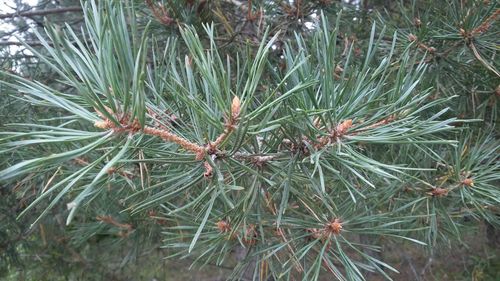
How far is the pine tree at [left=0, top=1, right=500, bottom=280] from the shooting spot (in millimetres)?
426

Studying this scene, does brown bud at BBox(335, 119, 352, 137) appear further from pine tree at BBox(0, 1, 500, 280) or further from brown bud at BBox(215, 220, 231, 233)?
brown bud at BBox(215, 220, 231, 233)

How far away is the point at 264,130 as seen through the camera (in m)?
0.47

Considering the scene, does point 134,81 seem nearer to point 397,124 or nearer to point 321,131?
point 321,131

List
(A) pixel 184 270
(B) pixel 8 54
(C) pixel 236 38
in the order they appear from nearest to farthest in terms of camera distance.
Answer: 1. (C) pixel 236 38
2. (B) pixel 8 54
3. (A) pixel 184 270

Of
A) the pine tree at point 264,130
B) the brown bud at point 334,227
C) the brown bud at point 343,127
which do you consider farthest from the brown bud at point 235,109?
the brown bud at point 334,227

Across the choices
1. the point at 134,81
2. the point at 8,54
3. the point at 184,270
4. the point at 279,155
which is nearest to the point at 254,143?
the point at 279,155

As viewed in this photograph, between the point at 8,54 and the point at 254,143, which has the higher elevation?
the point at 254,143

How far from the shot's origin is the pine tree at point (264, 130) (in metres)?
0.43

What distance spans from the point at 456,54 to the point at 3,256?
1538mm

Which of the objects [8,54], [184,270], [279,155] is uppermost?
[279,155]

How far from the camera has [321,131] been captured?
54 centimetres

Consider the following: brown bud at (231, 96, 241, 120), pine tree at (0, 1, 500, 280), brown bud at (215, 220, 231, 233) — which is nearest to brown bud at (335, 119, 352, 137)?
pine tree at (0, 1, 500, 280)

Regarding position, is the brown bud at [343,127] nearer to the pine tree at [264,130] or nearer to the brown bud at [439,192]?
the pine tree at [264,130]

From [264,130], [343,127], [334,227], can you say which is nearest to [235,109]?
[264,130]
